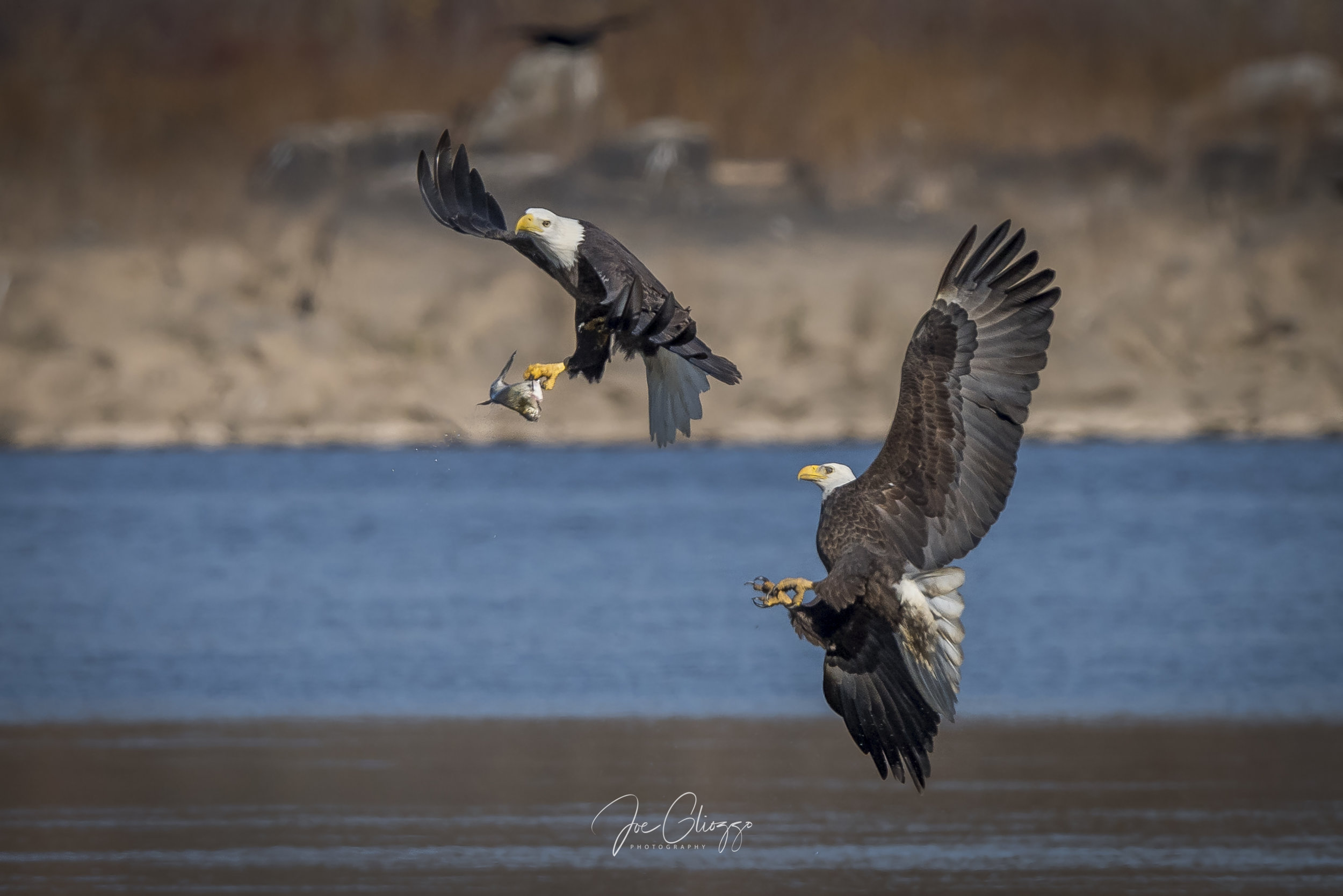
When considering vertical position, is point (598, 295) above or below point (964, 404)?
above

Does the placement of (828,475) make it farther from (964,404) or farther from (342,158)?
(342,158)

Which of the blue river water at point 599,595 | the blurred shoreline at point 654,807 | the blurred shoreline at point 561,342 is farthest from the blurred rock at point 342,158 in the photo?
the blurred shoreline at point 654,807

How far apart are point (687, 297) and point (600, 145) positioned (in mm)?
7026

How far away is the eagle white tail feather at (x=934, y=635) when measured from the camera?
23.4ft

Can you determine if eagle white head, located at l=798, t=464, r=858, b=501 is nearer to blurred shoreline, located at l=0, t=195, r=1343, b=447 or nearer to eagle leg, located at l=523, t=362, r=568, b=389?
eagle leg, located at l=523, t=362, r=568, b=389

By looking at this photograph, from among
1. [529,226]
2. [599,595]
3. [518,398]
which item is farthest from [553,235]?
[599,595]

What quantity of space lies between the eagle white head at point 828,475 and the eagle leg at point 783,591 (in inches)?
27.5

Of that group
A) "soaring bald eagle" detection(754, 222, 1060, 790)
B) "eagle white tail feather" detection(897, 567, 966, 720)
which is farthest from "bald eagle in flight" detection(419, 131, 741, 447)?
"eagle white tail feather" detection(897, 567, 966, 720)

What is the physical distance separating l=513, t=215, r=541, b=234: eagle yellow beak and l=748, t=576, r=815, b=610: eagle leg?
146 cm

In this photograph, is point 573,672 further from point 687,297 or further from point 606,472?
point 687,297

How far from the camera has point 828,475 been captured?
7.80 m
